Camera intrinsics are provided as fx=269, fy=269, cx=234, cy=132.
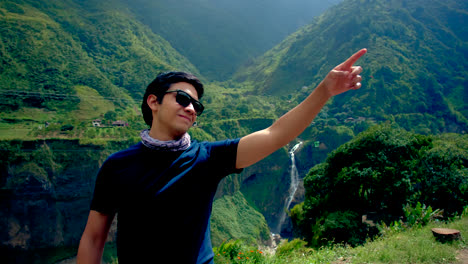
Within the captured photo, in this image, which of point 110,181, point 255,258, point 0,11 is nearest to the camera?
point 110,181

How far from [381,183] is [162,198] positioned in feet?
53.1

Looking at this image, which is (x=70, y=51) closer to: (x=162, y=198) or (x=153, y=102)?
(x=153, y=102)

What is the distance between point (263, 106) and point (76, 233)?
5919 centimetres

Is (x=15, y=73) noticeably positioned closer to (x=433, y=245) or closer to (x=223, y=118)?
(x=223, y=118)

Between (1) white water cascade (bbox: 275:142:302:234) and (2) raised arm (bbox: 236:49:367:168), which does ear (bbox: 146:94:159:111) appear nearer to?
(2) raised arm (bbox: 236:49:367:168)

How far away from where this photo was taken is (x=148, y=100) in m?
1.96

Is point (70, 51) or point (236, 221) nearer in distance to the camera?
point (236, 221)

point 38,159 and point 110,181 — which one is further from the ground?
point 38,159

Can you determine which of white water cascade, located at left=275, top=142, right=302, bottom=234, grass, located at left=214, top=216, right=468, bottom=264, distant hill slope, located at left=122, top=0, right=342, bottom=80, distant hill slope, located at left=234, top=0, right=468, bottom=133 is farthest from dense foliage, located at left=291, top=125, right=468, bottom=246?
distant hill slope, located at left=122, top=0, right=342, bottom=80

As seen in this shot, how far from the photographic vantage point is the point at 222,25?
505ft

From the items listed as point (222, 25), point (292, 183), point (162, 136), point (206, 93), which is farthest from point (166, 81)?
point (222, 25)

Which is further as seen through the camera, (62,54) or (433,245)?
(62,54)

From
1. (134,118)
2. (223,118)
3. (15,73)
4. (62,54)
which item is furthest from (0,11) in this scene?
(223,118)

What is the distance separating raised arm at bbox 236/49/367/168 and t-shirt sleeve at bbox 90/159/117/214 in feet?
2.60
